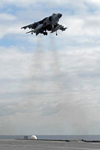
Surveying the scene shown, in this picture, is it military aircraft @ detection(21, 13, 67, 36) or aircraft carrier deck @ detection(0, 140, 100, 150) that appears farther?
military aircraft @ detection(21, 13, 67, 36)

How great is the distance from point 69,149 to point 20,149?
763 centimetres

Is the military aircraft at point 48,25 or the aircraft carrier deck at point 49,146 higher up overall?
the military aircraft at point 48,25

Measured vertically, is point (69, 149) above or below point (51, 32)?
below

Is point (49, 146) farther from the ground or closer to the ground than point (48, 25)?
closer to the ground

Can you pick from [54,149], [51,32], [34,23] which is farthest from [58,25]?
[54,149]

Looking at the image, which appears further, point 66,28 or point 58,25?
point 66,28

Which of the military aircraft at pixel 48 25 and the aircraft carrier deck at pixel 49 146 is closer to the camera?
the aircraft carrier deck at pixel 49 146

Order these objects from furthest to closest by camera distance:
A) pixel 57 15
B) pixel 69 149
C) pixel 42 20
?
pixel 42 20, pixel 57 15, pixel 69 149

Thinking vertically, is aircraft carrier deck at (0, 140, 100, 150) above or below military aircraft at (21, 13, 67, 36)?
below

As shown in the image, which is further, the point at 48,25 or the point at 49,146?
the point at 48,25

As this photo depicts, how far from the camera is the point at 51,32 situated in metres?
66.8

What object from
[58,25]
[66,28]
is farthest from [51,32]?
[66,28]

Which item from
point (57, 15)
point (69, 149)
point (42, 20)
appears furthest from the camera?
point (42, 20)

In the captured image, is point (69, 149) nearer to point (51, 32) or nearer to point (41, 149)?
point (41, 149)
